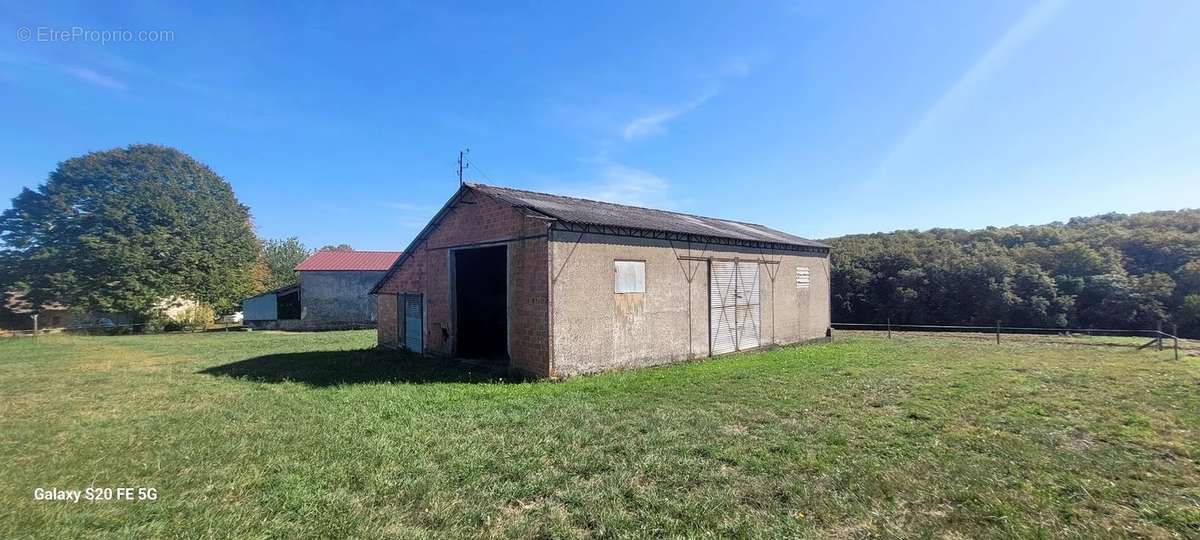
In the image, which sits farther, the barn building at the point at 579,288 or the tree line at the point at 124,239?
the tree line at the point at 124,239

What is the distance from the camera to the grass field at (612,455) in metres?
4.17

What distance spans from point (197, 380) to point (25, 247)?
103ft

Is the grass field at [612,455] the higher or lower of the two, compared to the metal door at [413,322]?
lower

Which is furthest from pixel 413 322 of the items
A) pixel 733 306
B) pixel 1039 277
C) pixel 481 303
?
pixel 1039 277

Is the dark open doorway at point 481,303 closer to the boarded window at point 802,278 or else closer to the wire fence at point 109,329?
the boarded window at point 802,278

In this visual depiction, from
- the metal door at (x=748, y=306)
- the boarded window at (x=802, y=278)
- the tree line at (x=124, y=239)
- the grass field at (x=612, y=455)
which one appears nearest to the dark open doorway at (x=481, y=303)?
the grass field at (x=612, y=455)

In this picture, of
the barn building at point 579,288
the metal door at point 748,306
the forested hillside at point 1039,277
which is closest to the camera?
the barn building at point 579,288

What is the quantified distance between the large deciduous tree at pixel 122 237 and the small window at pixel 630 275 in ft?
109

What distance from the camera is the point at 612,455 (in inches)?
227

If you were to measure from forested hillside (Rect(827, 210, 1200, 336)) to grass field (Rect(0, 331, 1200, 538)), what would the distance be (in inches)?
1112

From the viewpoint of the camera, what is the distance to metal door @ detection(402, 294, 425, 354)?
52.3 ft

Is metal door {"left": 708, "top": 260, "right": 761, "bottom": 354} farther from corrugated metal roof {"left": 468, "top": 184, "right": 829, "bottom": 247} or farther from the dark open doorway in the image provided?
the dark open doorway

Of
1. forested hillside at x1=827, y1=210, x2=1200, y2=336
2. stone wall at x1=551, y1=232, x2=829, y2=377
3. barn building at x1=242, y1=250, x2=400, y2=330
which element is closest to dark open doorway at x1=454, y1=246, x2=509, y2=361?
stone wall at x1=551, y1=232, x2=829, y2=377

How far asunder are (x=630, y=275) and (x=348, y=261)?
94.5 feet
